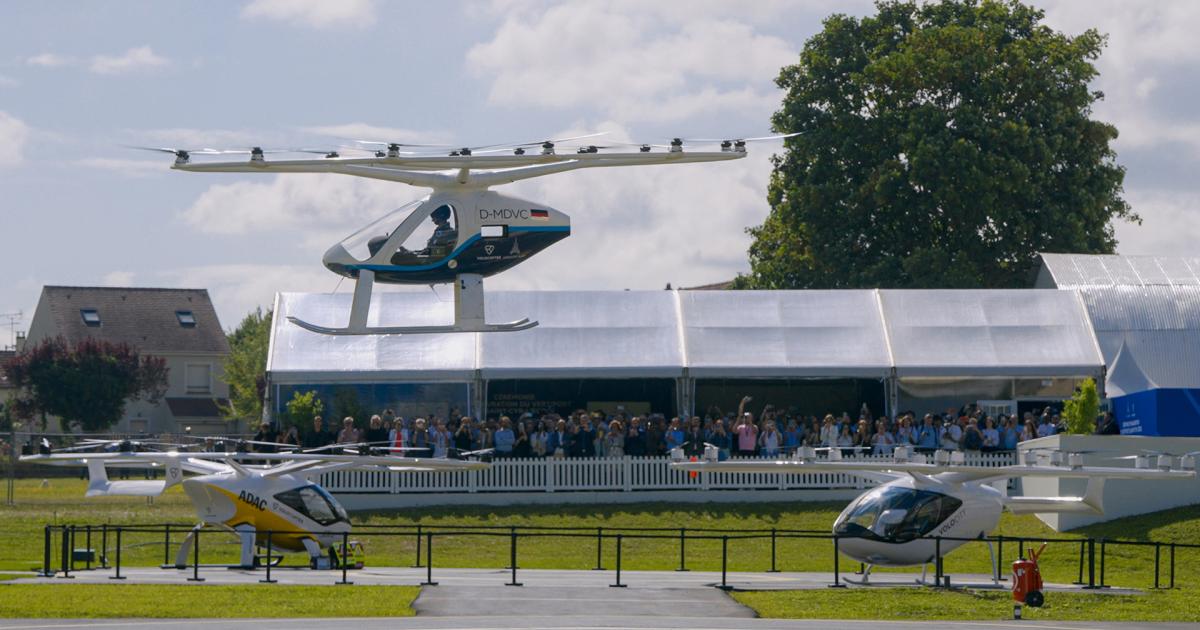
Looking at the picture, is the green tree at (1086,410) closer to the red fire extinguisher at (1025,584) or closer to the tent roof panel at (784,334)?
the tent roof panel at (784,334)

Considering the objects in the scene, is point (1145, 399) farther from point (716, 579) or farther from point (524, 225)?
point (524, 225)

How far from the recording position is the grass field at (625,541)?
3541 centimetres

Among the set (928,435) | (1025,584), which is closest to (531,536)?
(928,435)

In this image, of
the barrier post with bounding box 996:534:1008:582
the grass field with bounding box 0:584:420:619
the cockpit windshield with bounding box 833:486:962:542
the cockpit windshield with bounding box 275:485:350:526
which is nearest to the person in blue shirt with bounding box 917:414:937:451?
the barrier post with bounding box 996:534:1008:582

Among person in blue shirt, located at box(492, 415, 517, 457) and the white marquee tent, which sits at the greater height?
the white marquee tent

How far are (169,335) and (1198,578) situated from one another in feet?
222

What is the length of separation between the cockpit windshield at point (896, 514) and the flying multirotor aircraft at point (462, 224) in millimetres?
6069

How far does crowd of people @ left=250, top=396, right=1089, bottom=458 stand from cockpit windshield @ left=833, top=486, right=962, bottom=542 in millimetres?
8765

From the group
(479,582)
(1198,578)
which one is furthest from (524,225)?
(1198,578)

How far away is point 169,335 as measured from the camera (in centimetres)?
9306

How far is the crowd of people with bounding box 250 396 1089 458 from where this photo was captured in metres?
40.8

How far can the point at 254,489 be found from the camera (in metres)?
33.0

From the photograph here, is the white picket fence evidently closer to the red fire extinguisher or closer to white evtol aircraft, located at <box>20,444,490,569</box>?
white evtol aircraft, located at <box>20,444,490,569</box>

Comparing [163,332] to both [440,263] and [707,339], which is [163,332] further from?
[440,263]
